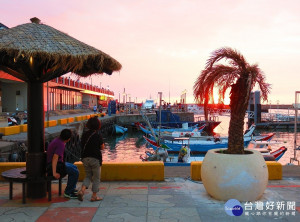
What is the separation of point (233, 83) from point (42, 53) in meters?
4.21

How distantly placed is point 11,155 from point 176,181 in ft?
28.9

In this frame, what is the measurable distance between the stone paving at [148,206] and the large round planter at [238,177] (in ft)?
0.64

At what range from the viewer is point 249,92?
672 centimetres

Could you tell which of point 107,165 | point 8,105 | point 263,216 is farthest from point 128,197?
point 8,105

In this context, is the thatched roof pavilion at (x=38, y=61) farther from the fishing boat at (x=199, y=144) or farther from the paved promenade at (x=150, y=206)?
the fishing boat at (x=199, y=144)

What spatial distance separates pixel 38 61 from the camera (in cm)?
632

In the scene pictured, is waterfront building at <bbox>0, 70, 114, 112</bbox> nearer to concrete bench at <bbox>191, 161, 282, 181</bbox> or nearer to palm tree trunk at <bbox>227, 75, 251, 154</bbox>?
concrete bench at <bbox>191, 161, 282, 181</bbox>

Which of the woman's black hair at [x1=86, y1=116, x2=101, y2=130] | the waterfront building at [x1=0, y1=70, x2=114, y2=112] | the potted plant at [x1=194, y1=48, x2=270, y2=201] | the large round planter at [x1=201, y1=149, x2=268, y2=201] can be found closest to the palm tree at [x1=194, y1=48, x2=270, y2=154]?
the potted plant at [x1=194, y1=48, x2=270, y2=201]

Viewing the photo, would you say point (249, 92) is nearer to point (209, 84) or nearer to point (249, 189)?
point (209, 84)

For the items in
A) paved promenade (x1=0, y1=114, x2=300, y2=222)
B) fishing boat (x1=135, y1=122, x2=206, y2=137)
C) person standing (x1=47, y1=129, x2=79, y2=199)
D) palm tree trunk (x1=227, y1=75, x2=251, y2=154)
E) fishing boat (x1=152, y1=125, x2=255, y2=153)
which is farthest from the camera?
fishing boat (x1=135, y1=122, x2=206, y2=137)

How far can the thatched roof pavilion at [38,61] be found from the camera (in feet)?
18.4

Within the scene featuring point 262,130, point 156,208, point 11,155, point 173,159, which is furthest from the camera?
Result: point 262,130

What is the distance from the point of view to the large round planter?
6.03 metres

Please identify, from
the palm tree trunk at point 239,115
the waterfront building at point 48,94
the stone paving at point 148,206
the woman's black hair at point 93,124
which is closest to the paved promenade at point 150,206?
the stone paving at point 148,206
